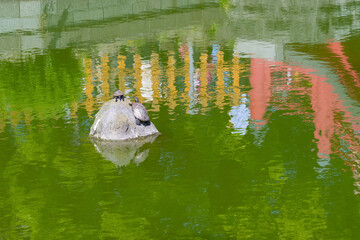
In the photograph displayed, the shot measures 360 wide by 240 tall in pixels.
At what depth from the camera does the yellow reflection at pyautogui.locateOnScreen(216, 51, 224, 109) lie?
60.9ft

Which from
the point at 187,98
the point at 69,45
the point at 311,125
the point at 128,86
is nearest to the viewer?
the point at 311,125

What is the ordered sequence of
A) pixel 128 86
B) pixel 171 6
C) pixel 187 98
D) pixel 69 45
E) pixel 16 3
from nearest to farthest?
1. pixel 187 98
2. pixel 128 86
3. pixel 69 45
4. pixel 16 3
5. pixel 171 6

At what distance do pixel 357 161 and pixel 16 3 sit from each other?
23116 millimetres

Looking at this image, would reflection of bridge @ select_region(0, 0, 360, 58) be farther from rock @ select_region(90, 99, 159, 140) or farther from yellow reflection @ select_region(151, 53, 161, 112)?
rock @ select_region(90, 99, 159, 140)

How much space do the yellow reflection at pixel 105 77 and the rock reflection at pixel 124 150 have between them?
3.83 metres

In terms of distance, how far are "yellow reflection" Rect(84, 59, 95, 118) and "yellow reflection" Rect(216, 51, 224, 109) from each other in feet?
10.3

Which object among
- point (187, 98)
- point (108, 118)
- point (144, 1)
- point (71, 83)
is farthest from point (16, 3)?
point (108, 118)

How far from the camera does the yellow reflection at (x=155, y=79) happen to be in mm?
18359

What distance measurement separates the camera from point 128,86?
2022cm

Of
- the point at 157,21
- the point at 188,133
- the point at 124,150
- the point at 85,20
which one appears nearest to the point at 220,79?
the point at 188,133

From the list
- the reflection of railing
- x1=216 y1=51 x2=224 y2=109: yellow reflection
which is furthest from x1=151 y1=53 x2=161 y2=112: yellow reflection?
x1=216 y1=51 x2=224 y2=109: yellow reflection

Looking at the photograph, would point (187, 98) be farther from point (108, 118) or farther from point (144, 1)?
point (144, 1)

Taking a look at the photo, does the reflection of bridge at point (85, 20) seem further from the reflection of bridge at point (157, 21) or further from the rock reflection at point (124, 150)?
the rock reflection at point (124, 150)

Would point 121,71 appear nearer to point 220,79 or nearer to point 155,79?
point 155,79
